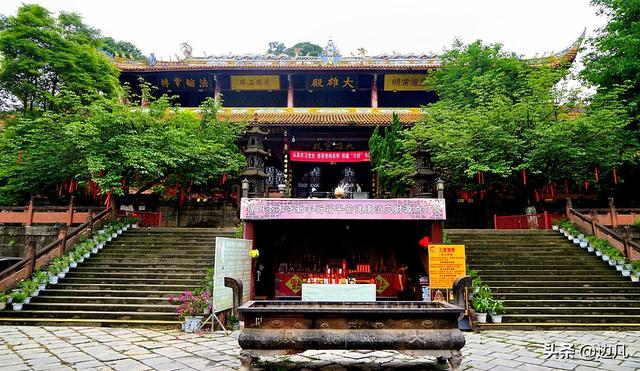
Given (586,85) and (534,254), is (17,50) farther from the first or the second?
(586,85)

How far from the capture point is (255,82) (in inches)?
728

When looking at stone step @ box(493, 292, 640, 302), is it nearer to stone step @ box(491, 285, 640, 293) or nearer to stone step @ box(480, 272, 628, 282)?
stone step @ box(491, 285, 640, 293)

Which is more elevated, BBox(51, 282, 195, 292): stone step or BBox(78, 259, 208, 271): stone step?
BBox(78, 259, 208, 271): stone step

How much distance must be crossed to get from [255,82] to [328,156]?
18.9 feet

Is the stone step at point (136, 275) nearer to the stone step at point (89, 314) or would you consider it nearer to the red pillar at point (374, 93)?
the stone step at point (89, 314)

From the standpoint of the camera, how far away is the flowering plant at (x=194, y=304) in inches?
278

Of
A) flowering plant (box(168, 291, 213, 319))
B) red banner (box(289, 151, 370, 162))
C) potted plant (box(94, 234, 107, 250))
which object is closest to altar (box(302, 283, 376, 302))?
flowering plant (box(168, 291, 213, 319))

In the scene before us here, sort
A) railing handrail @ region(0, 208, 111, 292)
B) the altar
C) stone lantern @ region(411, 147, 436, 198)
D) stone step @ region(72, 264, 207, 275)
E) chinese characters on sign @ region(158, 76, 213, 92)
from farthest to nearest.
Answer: chinese characters on sign @ region(158, 76, 213, 92), stone lantern @ region(411, 147, 436, 198), stone step @ region(72, 264, 207, 275), railing handrail @ region(0, 208, 111, 292), the altar

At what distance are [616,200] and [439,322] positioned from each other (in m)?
15.2

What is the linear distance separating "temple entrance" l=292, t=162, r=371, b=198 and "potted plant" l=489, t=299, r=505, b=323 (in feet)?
33.9

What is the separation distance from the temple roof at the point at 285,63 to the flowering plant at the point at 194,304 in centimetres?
1277

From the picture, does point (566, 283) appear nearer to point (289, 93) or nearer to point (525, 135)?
point (525, 135)

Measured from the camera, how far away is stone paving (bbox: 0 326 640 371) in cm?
441

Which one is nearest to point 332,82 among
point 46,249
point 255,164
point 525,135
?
point 255,164
